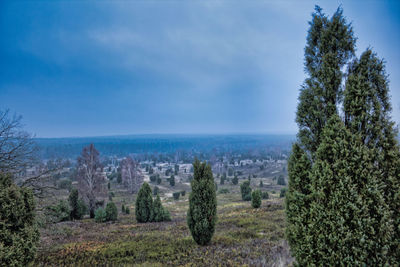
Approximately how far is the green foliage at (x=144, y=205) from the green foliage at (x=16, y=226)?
1486cm

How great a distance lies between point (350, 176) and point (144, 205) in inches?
810

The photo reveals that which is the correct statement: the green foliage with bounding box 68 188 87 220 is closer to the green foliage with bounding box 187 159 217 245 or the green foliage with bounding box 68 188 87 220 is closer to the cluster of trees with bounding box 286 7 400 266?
the green foliage with bounding box 187 159 217 245

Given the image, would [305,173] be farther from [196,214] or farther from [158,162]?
[158,162]

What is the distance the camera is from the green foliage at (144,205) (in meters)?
20.9

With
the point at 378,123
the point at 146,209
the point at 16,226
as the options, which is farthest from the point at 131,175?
the point at 378,123

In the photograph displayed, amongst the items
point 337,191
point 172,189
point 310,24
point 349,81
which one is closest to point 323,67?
point 349,81

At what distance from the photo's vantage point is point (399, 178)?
4.20 meters

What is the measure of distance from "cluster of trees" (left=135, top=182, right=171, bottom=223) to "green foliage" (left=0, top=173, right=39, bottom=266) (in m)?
14.9

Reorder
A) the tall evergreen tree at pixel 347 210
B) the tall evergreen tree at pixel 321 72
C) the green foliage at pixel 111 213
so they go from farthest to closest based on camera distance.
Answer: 1. the green foliage at pixel 111 213
2. the tall evergreen tree at pixel 321 72
3. the tall evergreen tree at pixel 347 210

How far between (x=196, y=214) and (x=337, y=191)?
24.2 ft

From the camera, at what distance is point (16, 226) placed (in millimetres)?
5848

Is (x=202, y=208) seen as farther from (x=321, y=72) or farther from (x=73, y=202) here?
(x=73, y=202)

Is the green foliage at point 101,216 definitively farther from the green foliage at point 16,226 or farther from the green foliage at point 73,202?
the green foliage at point 16,226

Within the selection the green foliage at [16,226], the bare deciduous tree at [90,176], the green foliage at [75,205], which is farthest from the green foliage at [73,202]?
the green foliage at [16,226]
